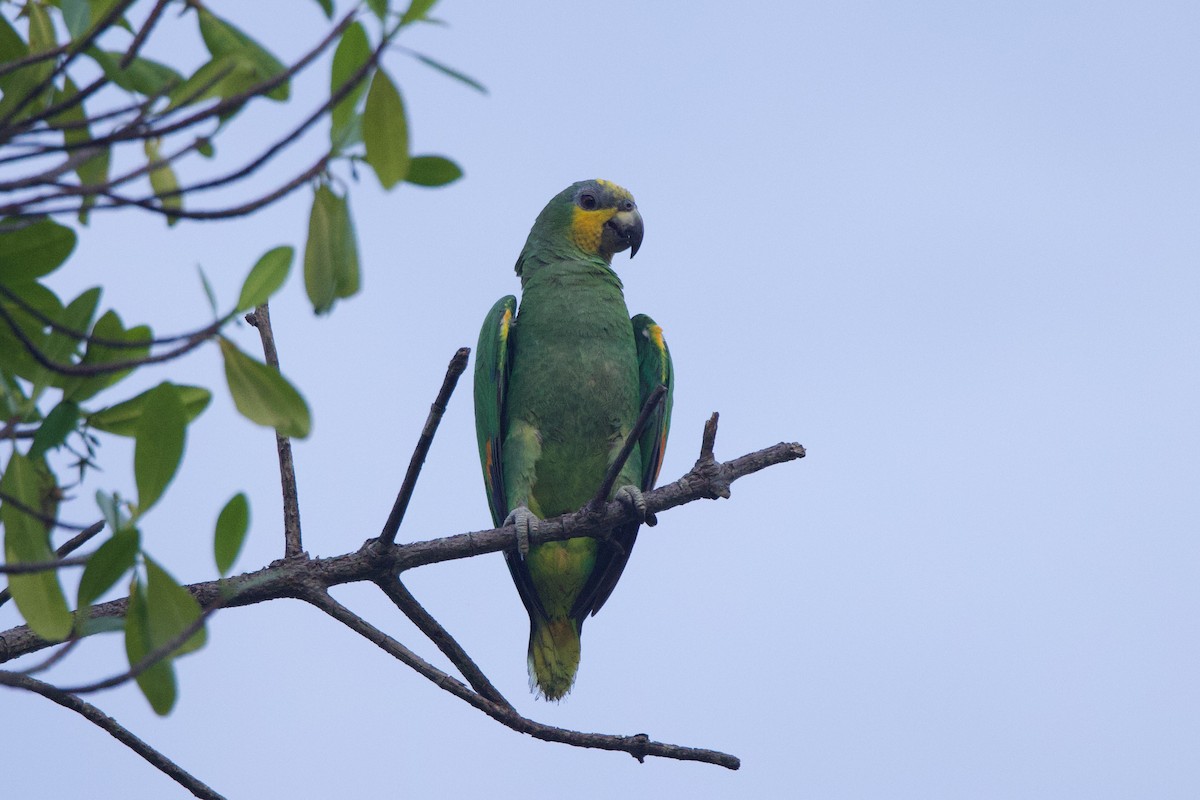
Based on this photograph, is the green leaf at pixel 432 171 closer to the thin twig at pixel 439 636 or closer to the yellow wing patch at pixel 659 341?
the thin twig at pixel 439 636

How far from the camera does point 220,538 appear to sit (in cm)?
182

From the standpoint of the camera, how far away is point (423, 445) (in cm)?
307

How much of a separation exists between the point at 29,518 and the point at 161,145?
0.70m

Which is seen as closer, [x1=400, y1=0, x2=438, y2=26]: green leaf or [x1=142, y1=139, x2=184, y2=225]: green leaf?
[x1=400, y1=0, x2=438, y2=26]: green leaf

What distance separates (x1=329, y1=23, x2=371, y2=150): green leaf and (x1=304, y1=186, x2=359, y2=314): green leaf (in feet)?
0.35

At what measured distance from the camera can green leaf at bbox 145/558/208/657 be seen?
1.67 metres

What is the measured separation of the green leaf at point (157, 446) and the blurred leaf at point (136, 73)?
48cm

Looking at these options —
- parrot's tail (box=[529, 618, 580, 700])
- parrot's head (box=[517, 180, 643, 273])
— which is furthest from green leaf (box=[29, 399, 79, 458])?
parrot's head (box=[517, 180, 643, 273])

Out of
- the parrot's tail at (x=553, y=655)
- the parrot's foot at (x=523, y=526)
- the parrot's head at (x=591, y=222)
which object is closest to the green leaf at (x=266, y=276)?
the parrot's foot at (x=523, y=526)

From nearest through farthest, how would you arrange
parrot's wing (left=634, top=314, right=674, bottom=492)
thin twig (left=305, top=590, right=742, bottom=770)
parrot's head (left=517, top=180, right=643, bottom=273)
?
thin twig (left=305, top=590, right=742, bottom=770) < parrot's wing (left=634, top=314, right=674, bottom=492) < parrot's head (left=517, top=180, right=643, bottom=273)

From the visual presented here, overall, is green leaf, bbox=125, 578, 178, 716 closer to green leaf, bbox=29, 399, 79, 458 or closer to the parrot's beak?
green leaf, bbox=29, 399, 79, 458

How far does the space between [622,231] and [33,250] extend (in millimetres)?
4341

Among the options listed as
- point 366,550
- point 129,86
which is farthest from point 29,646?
point 129,86

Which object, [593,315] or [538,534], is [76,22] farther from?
[593,315]
